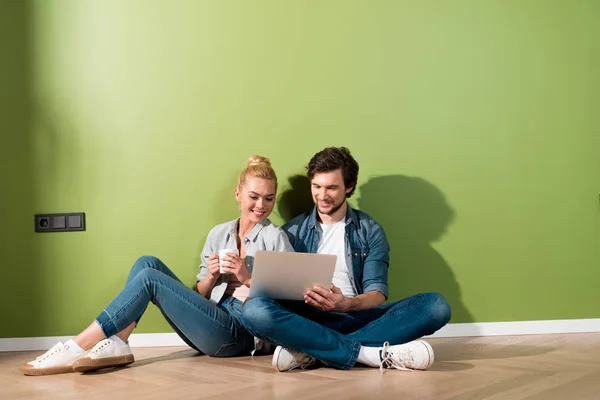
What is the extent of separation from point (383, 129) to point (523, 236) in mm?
888

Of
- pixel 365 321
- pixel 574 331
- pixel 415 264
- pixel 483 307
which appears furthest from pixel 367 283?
pixel 574 331

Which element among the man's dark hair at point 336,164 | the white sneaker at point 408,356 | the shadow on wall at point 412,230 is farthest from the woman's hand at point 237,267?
the shadow on wall at point 412,230

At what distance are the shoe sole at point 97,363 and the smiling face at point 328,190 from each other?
1.04m

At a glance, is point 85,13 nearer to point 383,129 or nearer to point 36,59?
point 36,59

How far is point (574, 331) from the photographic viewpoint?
3641 mm

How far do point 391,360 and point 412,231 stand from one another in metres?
1.02

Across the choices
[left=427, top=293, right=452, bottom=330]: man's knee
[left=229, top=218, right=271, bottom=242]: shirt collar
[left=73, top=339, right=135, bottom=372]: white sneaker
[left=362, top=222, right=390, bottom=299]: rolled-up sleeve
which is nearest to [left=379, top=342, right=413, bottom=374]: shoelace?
[left=427, top=293, right=452, bottom=330]: man's knee

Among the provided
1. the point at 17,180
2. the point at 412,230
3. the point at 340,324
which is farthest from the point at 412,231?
the point at 17,180

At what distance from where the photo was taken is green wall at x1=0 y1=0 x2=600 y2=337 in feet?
11.5

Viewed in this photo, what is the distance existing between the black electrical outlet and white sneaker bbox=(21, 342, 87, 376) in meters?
0.86

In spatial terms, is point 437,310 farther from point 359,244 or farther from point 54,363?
point 54,363

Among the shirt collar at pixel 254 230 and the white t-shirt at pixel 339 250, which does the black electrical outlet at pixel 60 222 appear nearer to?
the shirt collar at pixel 254 230

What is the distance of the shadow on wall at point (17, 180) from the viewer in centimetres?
348

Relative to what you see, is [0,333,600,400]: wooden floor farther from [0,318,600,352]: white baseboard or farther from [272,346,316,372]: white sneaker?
[0,318,600,352]: white baseboard
